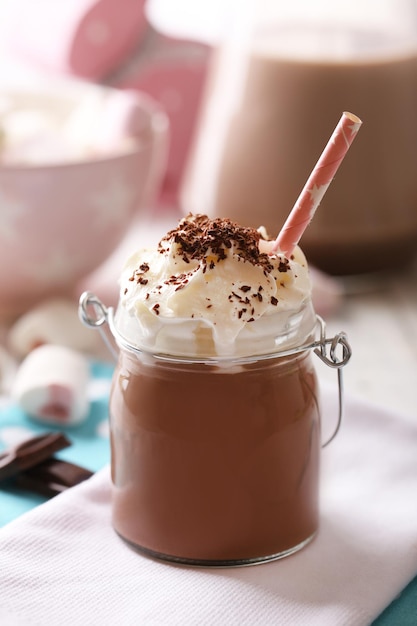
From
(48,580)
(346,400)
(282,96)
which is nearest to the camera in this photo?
(48,580)

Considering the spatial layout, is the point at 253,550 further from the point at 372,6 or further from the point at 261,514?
the point at 372,6

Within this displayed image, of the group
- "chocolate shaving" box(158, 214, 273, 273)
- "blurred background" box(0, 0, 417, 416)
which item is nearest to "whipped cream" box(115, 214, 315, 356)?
"chocolate shaving" box(158, 214, 273, 273)

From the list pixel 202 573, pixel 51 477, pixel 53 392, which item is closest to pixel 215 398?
pixel 202 573

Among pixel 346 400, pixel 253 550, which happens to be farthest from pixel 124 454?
pixel 346 400

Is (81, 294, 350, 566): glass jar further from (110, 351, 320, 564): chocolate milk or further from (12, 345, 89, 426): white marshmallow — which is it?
(12, 345, 89, 426): white marshmallow

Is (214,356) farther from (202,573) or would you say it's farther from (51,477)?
(51,477)
